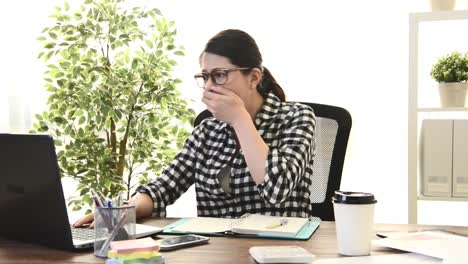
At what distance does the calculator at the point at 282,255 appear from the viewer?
959 millimetres

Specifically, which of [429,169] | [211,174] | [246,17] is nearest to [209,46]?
[211,174]

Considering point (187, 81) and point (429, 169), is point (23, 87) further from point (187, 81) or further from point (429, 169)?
point (429, 169)

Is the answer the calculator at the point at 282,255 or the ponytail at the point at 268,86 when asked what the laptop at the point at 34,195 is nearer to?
the calculator at the point at 282,255

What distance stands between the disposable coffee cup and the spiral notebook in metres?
0.14

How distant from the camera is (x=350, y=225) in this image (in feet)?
3.40

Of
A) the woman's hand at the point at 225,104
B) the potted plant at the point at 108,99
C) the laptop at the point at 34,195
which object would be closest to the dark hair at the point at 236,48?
the woman's hand at the point at 225,104

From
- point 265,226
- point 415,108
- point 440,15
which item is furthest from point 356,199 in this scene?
point 440,15

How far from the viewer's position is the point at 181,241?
115 centimetres

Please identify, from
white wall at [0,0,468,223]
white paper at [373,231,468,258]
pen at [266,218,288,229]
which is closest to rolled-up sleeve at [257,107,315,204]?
pen at [266,218,288,229]

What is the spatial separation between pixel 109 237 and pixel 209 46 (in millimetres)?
718

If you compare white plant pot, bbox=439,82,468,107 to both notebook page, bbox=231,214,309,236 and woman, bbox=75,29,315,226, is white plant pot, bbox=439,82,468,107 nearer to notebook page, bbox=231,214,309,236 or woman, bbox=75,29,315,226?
woman, bbox=75,29,315,226

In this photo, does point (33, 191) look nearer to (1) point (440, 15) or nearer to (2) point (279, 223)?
(2) point (279, 223)

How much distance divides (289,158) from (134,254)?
2.02 ft

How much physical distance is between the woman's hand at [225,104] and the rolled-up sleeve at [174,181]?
10.1 inches
